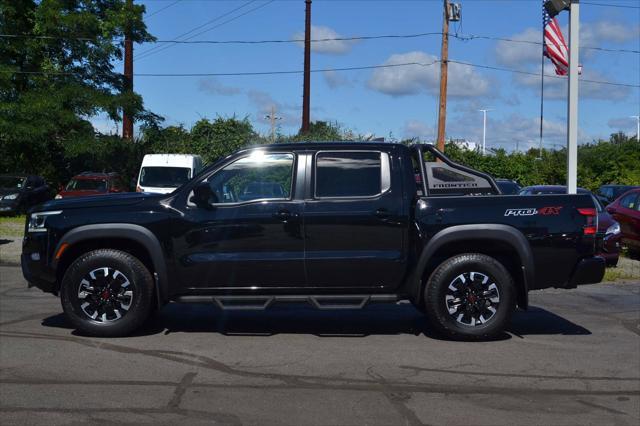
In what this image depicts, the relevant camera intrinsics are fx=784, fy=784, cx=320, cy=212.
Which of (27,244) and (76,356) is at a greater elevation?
(27,244)

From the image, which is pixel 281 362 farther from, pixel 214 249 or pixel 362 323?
pixel 362 323

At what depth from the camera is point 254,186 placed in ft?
25.1

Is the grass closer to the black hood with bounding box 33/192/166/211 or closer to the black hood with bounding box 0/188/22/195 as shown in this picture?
the black hood with bounding box 0/188/22/195

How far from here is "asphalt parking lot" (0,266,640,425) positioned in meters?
5.39

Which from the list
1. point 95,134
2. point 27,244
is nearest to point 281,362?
point 27,244

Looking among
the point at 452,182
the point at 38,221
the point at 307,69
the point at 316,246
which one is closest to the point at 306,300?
the point at 316,246

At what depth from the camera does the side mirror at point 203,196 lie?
7.49 metres

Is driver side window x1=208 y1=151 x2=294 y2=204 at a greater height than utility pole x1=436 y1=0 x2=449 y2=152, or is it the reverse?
utility pole x1=436 y1=0 x2=449 y2=152

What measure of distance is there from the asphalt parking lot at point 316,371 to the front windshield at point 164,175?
1530 centimetres

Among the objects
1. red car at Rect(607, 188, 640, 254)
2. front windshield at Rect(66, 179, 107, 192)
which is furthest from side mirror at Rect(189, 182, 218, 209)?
front windshield at Rect(66, 179, 107, 192)

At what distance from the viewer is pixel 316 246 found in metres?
7.45

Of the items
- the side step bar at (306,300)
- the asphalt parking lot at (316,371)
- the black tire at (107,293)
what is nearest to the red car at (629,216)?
the asphalt parking lot at (316,371)

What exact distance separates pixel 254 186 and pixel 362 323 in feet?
6.63

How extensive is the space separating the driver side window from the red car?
10.2 metres
